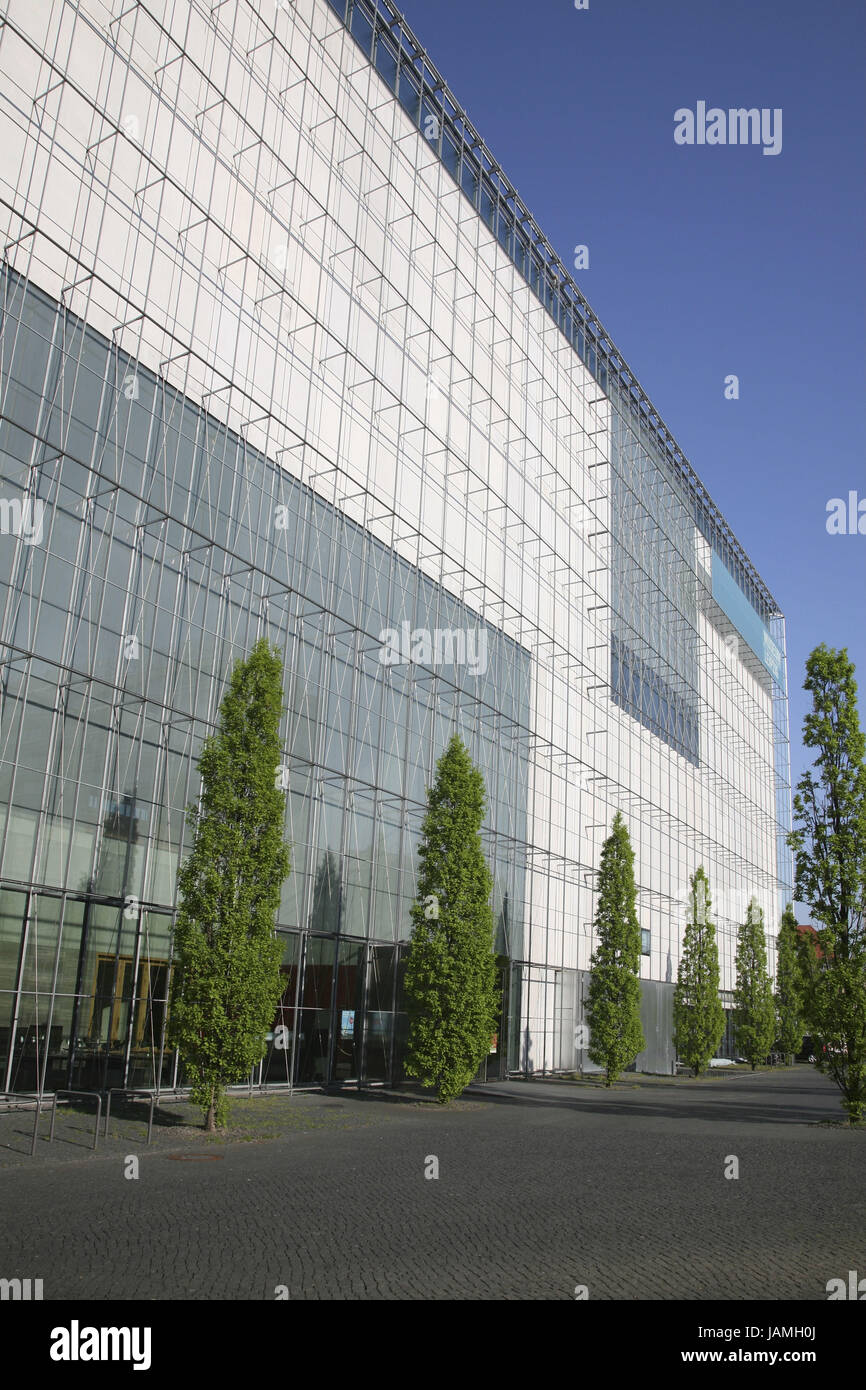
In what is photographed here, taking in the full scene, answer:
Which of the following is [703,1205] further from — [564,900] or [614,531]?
[614,531]

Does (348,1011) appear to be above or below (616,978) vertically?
below

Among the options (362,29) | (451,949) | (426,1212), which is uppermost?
(362,29)

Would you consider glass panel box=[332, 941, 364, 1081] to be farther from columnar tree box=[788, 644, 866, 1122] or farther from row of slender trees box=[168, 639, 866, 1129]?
columnar tree box=[788, 644, 866, 1122]

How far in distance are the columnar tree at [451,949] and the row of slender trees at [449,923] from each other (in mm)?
33

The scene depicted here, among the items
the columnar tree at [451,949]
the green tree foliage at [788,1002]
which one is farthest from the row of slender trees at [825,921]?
the green tree foliage at [788,1002]

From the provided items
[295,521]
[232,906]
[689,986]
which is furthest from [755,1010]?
[232,906]

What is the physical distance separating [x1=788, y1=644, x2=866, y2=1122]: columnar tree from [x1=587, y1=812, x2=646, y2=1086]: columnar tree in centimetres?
Result: 775

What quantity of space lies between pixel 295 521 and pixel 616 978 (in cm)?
1723

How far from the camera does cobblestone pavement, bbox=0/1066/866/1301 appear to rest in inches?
305

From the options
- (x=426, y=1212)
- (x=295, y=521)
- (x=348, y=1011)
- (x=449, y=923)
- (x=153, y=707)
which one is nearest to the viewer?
(x=426, y=1212)

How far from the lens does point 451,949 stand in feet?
76.9

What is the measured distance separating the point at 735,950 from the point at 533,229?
40.8m

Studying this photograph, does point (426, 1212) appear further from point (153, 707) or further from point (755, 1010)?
point (755, 1010)
